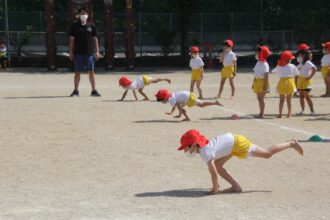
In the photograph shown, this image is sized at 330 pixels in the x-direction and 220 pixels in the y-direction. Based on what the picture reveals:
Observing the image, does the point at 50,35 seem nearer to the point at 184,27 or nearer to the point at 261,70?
the point at 184,27

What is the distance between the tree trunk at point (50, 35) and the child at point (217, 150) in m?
23.5

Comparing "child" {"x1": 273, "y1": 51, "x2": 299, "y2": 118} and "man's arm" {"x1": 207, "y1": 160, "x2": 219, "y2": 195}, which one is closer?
"man's arm" {"x1": 207, "y1": 160, "x2": 219, "y2": 195}

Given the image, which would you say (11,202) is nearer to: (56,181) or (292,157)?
(56,181)

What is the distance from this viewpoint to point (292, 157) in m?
10.4

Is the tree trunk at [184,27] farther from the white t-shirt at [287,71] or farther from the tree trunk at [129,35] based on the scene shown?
the white t-shirt at [287,71]

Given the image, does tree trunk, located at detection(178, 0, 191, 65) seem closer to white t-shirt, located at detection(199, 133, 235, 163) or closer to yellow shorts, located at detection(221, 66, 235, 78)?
yellow shorts, located at detection(221, 66, 235, 78)

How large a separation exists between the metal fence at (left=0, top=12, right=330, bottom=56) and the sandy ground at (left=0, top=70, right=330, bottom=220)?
19.2 meters

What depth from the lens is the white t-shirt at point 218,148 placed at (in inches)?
323

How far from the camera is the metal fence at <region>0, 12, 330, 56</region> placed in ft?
119

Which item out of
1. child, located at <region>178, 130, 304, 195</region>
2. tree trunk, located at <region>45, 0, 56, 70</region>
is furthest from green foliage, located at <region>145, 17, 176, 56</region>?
child, located at <region>178, 130, 304, 195</region>

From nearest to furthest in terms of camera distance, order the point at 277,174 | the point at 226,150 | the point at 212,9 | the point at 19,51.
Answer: the point at 226,150, the point at 277,174, the point at 19,51, the point at 212,9

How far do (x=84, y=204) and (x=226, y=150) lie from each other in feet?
5.90

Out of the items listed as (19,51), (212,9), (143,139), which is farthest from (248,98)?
(212,9)

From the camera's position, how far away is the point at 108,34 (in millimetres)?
31594
